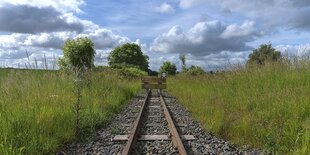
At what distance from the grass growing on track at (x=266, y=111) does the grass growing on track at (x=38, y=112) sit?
3019 millimetres

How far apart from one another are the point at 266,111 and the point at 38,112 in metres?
4.89

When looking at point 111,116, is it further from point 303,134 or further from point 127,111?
point 303,134

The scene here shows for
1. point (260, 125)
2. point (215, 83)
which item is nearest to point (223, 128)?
point (260, 125)

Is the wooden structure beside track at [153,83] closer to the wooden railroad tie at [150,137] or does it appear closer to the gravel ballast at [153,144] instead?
the gravel ballast at [153,144]

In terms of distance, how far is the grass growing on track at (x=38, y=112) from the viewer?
20.5ft

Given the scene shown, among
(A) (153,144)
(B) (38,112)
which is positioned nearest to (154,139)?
(A) (153,144)

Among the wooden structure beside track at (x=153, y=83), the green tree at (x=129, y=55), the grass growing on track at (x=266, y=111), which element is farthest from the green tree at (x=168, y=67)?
the grass growing on track at (x=266, y=111)

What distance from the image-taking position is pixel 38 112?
7430mm

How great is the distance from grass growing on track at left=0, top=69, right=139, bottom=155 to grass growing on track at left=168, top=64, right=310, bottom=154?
3.02 meters

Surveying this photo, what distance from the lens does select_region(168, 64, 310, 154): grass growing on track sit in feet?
22.2

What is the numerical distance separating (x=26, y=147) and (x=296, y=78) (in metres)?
7.73

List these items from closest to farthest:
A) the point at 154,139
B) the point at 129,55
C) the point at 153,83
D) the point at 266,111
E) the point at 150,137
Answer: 1. the point at 154,139
2. the point at 150,137
3. the point at 266,111
4. the point at 153,83
5. the point at 129,55

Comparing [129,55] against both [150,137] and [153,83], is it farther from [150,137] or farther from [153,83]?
[150,137]

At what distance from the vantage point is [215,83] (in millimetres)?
15992
